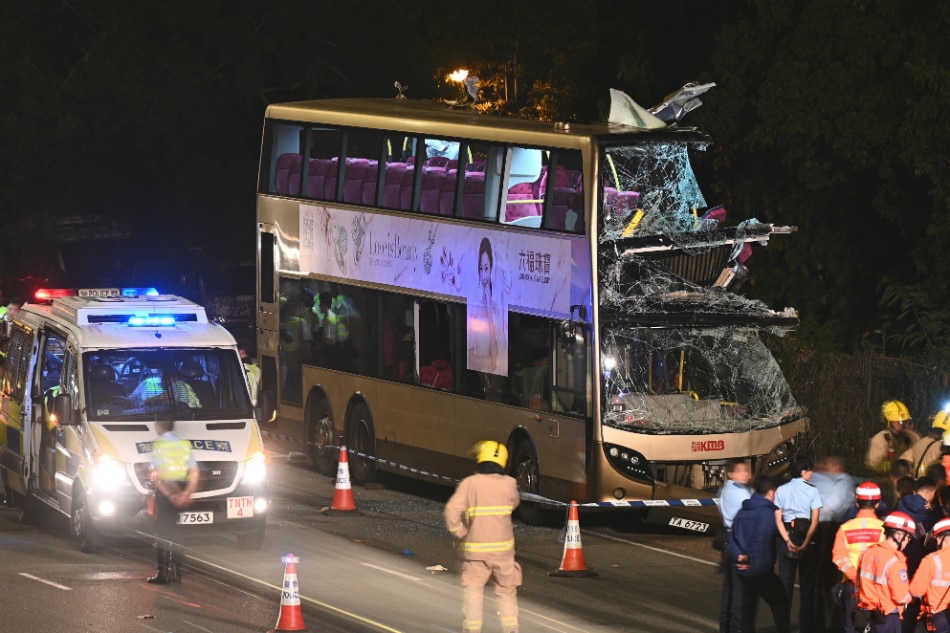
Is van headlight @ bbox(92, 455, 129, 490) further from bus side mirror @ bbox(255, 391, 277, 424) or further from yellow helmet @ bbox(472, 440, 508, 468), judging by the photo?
yellow helmet @ bbox(472, 440, 508, 468)

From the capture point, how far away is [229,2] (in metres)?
52.8

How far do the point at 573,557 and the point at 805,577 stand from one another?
3.46m

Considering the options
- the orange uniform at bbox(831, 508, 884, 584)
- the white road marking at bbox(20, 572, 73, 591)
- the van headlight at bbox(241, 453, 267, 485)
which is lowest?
the white road marking at bbox(20, 572, 73, 591)

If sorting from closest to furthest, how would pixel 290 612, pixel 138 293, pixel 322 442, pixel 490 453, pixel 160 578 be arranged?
pixel 490 453
pixel 290 612
pixel 160 578
pixel 138 293
pixel 322 442

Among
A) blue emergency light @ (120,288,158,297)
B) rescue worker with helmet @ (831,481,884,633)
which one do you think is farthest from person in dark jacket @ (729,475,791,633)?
blue emergency light @ (120,288,158,297)

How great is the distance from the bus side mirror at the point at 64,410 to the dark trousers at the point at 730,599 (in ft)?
22.3

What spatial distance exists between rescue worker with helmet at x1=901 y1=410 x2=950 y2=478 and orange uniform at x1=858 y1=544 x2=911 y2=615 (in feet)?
13.3

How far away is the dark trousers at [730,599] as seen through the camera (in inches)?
546

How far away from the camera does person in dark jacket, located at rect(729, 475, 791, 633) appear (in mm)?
13727

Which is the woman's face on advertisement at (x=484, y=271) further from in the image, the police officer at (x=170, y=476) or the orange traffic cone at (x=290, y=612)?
the orange traffic cone at (x=290, y=612)

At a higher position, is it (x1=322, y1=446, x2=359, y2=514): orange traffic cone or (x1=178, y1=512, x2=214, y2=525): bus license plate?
(x1=178, y1=512, x2=214, y2=525): bus license plate

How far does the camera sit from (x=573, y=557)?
17750 mm

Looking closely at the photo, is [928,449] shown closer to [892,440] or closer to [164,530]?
[892,440]

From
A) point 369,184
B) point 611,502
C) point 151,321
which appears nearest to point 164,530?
point 151,321
